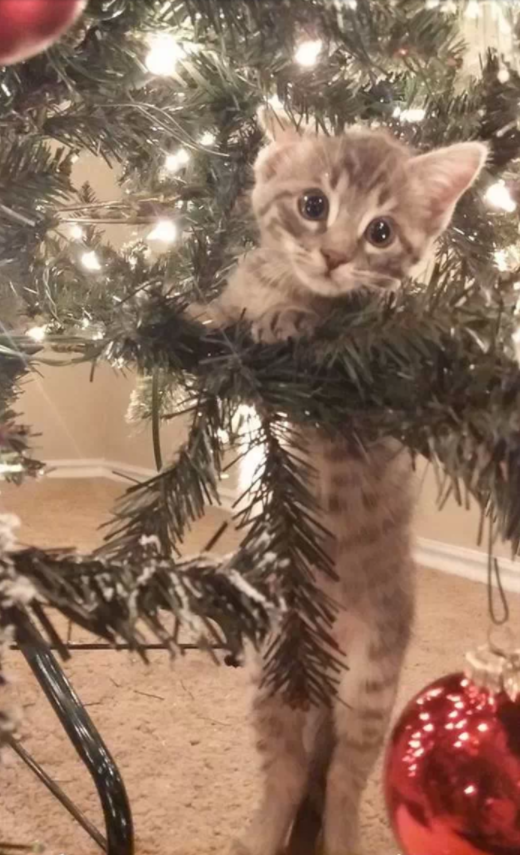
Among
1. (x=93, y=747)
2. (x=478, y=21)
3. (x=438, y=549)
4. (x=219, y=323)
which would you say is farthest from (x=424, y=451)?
(x=438, y=549)

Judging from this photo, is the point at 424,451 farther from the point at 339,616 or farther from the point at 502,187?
the point at 502,187

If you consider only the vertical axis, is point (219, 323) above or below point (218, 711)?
above

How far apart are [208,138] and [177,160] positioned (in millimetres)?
37

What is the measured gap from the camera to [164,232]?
3.14 feet

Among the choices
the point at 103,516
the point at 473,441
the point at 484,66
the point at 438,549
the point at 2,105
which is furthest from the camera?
the point at 103,516

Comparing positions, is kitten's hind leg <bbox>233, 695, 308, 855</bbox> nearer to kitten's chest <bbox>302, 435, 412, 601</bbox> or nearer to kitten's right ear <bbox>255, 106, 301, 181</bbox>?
kitten's chest <bbox>302, 435, 412, 601</bbox>

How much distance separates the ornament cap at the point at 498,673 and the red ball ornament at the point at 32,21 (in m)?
0.39

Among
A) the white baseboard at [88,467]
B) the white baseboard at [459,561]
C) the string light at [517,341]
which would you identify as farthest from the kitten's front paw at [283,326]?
the white baseboard at [88,467]

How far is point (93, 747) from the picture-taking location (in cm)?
69

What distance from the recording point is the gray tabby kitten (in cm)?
68

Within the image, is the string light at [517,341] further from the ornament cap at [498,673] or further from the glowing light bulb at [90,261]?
the glowing light bulb at [90,261]

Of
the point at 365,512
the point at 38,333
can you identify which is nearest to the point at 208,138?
the point at 38,333

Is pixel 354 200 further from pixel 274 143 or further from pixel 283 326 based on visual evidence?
pixel 283 326

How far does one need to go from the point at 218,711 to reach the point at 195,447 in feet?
2.24
